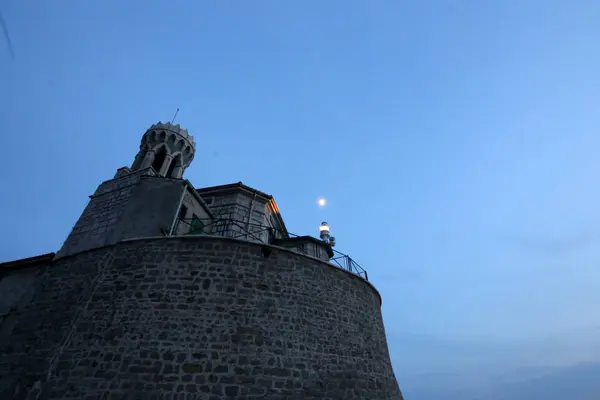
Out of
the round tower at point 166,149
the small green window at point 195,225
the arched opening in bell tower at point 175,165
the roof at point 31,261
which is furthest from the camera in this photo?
the arched opening in bell tower at point 175,165

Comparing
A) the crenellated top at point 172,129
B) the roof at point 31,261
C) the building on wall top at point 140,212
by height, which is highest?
the crenellated top at point 172,129

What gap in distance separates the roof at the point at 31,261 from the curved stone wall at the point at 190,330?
3.01ft

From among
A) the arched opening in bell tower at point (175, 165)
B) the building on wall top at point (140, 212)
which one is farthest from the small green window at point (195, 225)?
the arched opening in bell tower at point (175, 165)

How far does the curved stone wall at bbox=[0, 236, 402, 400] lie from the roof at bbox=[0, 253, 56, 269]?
3.01 feet

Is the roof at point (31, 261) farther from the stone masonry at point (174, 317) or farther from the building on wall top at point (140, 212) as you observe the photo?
the building on wall top at point (140, 212)

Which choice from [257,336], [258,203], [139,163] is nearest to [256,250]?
[257,336]

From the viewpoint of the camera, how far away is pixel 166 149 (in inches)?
749

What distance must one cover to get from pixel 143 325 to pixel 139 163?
11735 mm

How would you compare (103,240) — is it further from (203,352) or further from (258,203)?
(258,203)

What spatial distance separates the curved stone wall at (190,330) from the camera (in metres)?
8.47

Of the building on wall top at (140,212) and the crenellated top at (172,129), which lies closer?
the building on wall top at (140,212)

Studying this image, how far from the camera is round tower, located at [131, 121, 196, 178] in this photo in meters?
18.5

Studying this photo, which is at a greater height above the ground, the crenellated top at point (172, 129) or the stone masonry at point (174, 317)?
the crenellated top at point (172, 129)

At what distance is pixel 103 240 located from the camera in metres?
11.9
